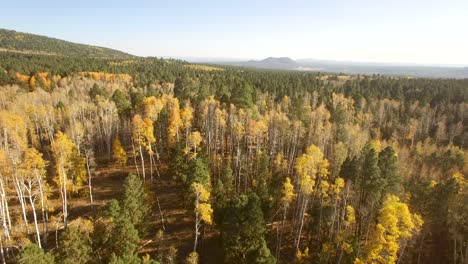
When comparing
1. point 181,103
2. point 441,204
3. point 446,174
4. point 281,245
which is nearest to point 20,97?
point 181,103

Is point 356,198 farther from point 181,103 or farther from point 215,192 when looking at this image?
point 181,103

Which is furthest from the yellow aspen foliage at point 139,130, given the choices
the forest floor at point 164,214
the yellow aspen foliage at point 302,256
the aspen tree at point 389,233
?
the aspen tree at point 389,233

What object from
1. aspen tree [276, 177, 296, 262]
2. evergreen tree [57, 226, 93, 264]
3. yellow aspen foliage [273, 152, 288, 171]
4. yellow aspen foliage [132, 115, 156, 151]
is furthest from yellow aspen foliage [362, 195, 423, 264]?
yellow aspen foliage [132, 115, 156, 151]

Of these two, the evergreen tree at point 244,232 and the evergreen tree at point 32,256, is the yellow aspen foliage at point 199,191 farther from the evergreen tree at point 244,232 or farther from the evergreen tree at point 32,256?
the evergreen tree at point 32,256

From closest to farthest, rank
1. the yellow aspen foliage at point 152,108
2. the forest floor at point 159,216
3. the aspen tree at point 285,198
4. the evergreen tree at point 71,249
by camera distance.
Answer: the evergreen tree at point 71,249
the aspen tree at point 285,198
the forest floor at point 159,216
the yellow aspen foliage at point 152,108

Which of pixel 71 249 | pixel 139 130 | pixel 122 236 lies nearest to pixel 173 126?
pixel 139 130

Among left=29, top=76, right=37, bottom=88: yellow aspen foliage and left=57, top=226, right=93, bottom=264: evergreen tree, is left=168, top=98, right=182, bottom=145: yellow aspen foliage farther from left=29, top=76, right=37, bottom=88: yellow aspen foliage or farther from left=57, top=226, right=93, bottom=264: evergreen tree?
left=29, top=76, right=37, bottom=88: yellow aspen foliage

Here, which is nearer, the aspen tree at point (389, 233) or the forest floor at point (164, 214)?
the aspen tree at point (389, 233)

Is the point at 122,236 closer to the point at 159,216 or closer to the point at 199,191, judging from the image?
the point at 199,191
